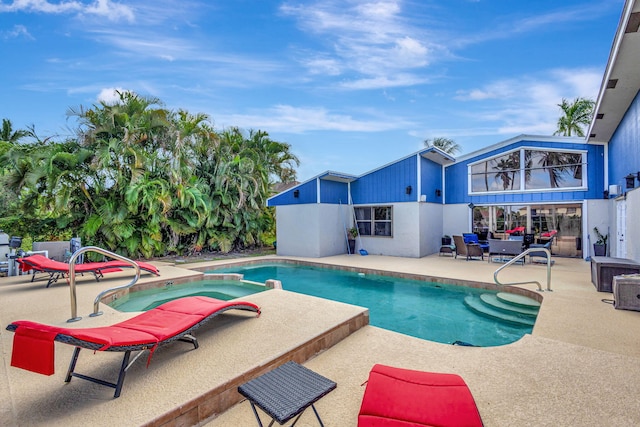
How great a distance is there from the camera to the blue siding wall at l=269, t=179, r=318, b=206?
1342cm

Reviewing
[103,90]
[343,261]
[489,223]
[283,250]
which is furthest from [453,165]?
[103,90]

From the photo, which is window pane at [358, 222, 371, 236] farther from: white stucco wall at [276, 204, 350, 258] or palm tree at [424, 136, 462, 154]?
palm tree at [424, 136, 462, 154]

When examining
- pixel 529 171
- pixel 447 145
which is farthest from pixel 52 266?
pixel 447 145

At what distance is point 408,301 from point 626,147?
6.94m

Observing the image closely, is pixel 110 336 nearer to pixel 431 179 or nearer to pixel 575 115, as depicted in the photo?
pixel 431 179

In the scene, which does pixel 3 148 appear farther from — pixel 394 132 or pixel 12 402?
pixel 394 132

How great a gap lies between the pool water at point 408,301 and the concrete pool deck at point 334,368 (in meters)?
0.90

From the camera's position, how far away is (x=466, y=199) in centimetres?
1388

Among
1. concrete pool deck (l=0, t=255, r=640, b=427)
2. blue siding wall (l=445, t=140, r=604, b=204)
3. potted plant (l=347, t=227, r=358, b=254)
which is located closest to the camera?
concrete pool deck (l=0, t=255, r=640, b=427)

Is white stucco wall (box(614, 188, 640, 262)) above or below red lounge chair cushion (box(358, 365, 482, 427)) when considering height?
above

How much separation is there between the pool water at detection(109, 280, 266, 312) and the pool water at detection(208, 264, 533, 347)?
4.50 feet

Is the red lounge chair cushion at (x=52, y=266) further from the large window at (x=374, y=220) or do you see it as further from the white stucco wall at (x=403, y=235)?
the large window at (x=374, y=220)

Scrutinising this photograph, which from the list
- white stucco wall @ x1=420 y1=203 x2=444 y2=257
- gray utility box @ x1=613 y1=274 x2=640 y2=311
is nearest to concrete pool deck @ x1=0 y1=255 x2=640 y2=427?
gray utility box @ x1=613 y1=274 x2=640 y2=311

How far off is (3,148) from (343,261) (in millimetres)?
11884
